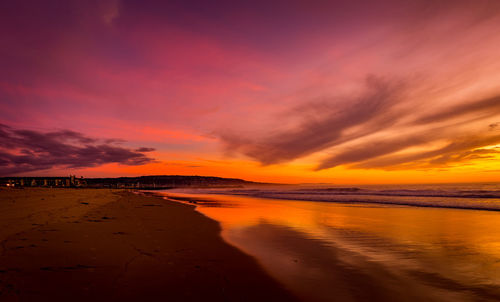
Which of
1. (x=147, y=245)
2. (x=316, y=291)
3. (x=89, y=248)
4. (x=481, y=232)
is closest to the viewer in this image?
(x=316, y=291)

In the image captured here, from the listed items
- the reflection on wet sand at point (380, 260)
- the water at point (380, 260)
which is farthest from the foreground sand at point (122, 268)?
the water at point (380, 260)

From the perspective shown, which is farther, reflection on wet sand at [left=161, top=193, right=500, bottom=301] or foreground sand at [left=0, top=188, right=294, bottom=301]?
reflection on wet sand at [left=161, top=193, right=500, bottom=301]

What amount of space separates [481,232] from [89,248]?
48.7 ft

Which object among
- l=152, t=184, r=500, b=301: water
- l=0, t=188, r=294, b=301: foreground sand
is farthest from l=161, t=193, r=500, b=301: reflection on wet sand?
l=0, t=188, r=294, b=301: foreground sand

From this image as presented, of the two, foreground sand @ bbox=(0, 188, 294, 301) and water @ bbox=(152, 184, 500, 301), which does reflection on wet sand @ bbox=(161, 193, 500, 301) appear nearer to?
water @ bbox=(152, 184, 500, 301)

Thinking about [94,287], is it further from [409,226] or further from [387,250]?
[409,226]

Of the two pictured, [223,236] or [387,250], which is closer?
[387,250]

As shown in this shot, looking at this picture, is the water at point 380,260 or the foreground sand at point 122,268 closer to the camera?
the foreground sand at point 122,268

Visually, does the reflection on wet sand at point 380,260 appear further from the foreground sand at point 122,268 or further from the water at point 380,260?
the foreground sand at point 122,268

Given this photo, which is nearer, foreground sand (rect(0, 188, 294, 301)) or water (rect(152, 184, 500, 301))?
foreground sand (rect(0, 188, 294, 301))

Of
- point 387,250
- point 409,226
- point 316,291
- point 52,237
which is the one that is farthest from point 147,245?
point 409,226

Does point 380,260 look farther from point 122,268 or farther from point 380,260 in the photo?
point 122,268

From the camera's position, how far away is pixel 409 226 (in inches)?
509

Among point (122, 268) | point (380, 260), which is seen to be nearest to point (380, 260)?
point (380, 260)
